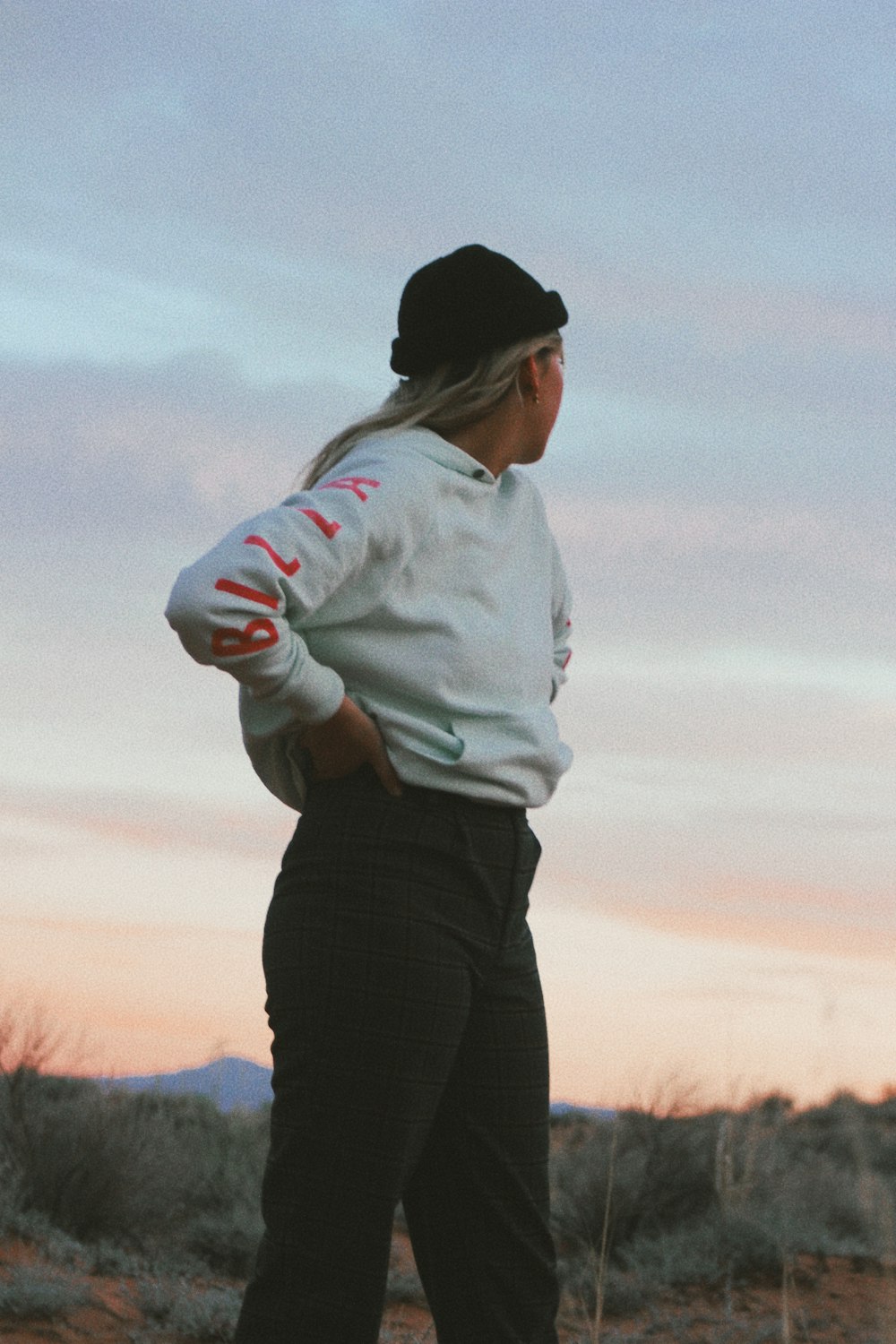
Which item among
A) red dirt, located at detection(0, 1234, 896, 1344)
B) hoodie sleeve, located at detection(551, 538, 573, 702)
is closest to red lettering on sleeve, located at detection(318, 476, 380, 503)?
hoodie sleeve, located at detection(551, 538, 573, 702)

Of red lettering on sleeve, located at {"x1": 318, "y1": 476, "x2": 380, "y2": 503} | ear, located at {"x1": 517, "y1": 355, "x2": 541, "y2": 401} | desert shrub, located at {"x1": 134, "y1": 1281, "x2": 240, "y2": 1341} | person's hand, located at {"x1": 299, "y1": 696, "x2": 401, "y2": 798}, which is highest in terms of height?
ear, located at {"x1": 517, "y1": 355, "x2": 541, "y2": 401}

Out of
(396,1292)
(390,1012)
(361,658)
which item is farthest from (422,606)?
(396,1292)

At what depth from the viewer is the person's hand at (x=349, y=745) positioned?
2.37 meters

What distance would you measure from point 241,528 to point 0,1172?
5.16 m

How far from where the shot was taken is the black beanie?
273cm

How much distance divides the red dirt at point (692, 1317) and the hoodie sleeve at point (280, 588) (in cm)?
338

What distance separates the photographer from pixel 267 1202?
2328 millimetres

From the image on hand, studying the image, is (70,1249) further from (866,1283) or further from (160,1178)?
(866,1283)

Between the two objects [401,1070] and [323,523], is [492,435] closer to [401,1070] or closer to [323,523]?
[323,523]

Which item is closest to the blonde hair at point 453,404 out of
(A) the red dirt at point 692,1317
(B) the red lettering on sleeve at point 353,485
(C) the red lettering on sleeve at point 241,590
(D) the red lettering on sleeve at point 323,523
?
Answer: (B) the red lettering on sleeve at point 353,485

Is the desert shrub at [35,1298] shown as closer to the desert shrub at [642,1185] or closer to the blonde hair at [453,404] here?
the desert shrub at [642,1185]

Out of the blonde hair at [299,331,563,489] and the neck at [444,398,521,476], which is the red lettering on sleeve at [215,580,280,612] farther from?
the neck at [444,398,521,476]

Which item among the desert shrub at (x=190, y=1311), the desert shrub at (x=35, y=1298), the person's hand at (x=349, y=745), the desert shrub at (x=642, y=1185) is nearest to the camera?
the person's hand at (x=349, y=745)

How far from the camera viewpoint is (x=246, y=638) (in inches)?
88.8
